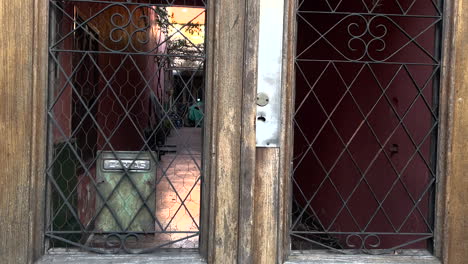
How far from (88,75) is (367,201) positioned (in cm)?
347

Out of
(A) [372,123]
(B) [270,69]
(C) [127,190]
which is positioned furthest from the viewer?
(A) [372,123]

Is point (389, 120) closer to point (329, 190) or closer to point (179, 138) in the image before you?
point (329, 190)

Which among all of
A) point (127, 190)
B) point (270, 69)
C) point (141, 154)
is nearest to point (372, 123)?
point (270, 69)

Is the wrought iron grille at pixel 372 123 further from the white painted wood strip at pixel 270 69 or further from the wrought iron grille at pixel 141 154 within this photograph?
the wrought iron grille at pixel 141 154

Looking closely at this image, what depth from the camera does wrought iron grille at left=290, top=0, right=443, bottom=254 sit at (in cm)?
313

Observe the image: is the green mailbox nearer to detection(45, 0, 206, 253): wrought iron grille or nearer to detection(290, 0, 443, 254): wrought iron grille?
detection(45, 0, 206, 253): wrought iron grille

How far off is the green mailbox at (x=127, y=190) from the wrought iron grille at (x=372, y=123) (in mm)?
1025

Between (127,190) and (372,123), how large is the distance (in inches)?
128

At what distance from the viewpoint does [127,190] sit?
3182 mm

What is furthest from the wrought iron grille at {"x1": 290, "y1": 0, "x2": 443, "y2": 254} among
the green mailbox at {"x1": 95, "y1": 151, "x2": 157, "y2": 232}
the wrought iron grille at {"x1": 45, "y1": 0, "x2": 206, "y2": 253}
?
the green mailbox at {"x1": 95, "y1": 151, "x2": 157, "y2": 232}

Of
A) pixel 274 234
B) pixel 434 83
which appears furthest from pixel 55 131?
pixel 434 83

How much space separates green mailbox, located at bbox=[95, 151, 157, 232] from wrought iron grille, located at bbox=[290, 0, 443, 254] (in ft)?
3.36

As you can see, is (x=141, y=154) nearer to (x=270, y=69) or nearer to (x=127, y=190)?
(x=127, y=190)

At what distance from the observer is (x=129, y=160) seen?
3201mm
